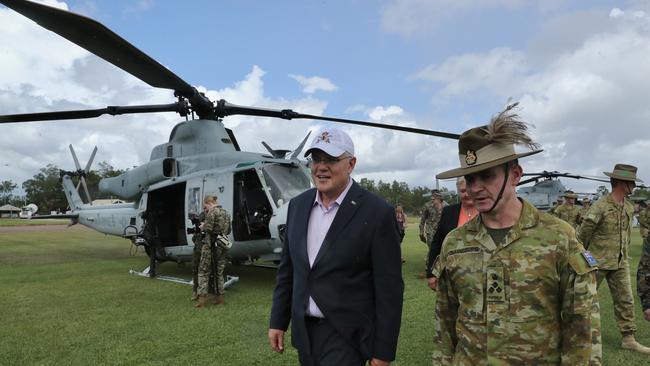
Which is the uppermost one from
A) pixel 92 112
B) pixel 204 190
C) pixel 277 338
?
pixel 92 112

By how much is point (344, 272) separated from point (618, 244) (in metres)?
3.65

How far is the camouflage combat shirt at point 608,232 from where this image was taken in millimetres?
4469

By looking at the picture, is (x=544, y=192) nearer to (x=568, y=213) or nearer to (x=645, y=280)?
(x=568, y=213)

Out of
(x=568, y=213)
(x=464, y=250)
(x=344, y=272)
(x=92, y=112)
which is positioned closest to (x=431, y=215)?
(x=568, y=213)

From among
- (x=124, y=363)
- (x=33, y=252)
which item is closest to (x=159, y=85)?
(x=124, y=363)

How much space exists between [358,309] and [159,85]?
585cm

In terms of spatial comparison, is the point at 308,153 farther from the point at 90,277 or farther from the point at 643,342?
the point at 90,277

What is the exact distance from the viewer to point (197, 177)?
8.50 meters

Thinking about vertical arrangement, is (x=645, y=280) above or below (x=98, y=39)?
below

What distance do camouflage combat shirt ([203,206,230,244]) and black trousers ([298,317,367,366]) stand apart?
4770 millimetres

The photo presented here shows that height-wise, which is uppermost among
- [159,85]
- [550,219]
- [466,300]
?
[159,85]

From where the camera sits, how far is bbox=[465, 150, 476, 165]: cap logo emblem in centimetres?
181

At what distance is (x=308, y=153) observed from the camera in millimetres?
2344

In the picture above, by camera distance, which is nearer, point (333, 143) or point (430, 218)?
point (333, 143)
